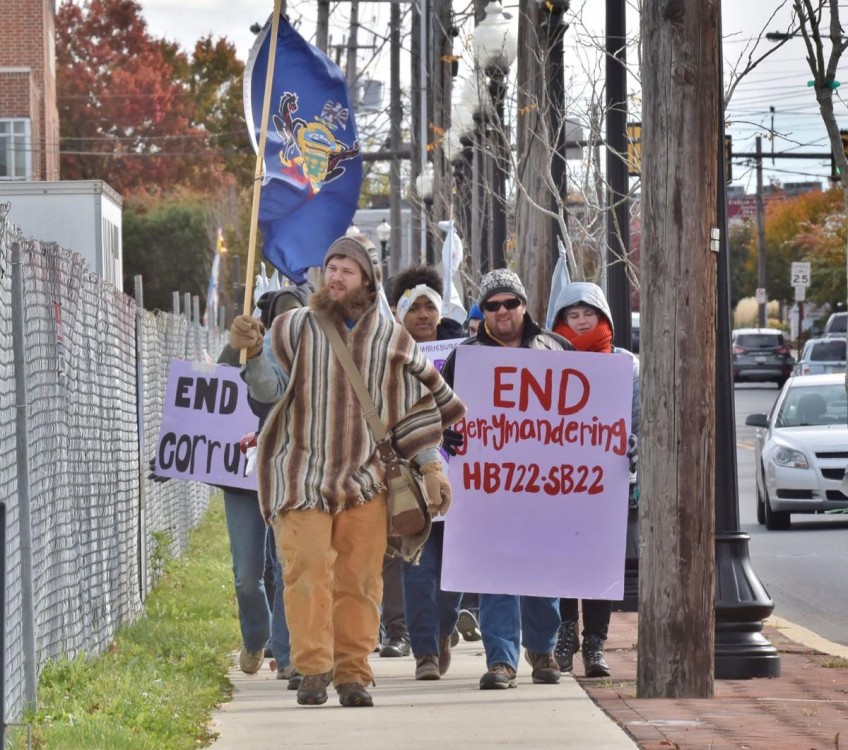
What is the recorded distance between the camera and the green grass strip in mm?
6805

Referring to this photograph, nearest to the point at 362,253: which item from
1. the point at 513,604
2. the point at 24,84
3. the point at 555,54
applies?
the point at 513,604

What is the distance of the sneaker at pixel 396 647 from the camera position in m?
10.3

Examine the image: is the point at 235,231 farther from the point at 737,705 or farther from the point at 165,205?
the point at 737,705

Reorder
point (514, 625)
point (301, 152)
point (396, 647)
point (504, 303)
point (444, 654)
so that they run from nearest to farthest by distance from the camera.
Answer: point (514, 625) < point (504, 303) < point (301, 152) < point (444, 654) < point (396, 647)

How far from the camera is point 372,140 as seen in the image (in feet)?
162

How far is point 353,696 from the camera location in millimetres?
7840

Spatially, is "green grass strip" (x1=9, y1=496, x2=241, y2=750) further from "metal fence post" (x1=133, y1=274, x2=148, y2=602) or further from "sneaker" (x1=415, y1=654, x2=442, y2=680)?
"sneaker" (x1=415, y1=654, x2=442, y2=680)

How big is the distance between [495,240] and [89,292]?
11920 millimetres

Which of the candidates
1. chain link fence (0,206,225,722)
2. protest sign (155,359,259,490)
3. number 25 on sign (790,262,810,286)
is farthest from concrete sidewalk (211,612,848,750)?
number 25 on sign (790,262,810,286)

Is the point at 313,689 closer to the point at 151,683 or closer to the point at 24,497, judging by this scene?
the point at 151,683

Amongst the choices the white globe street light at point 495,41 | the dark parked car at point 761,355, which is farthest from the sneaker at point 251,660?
the dark parked car at point 761,355

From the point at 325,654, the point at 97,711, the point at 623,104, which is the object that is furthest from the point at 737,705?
the point at 623,104

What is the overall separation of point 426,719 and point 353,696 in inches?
16.6

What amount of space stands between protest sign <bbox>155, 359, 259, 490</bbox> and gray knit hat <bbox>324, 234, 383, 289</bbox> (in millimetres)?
2536
